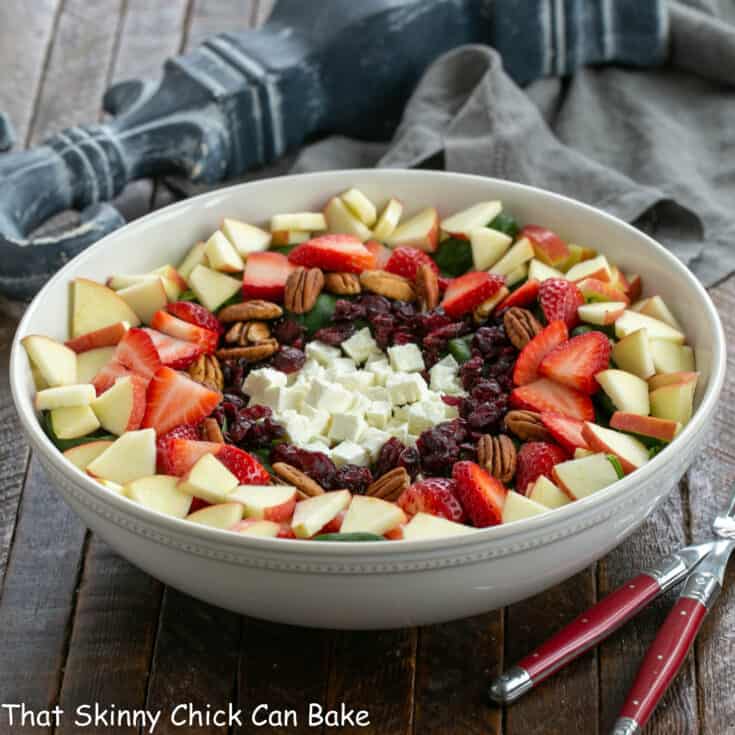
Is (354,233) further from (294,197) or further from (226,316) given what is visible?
(226,316)

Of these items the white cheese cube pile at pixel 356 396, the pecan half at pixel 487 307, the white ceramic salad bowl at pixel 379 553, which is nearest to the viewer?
the white ceramic salad bowl at pixel 379 553

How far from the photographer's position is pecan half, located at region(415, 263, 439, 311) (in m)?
1.90

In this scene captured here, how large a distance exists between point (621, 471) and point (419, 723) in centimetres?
39

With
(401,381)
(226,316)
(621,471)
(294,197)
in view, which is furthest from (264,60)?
(621,471)

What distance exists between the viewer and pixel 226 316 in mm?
1886

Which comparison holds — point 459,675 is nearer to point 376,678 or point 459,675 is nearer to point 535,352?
point 376,678

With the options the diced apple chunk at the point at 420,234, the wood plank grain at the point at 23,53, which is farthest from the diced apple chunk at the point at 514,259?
the wood plank grain at the point at 23,53

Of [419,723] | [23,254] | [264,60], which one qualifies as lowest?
[419,723]

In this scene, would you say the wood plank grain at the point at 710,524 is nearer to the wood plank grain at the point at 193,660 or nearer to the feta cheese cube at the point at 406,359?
the feta cheese cube at the point at 406,359

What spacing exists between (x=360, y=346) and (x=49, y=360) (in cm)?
44

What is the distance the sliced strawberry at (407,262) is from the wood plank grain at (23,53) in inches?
41.5

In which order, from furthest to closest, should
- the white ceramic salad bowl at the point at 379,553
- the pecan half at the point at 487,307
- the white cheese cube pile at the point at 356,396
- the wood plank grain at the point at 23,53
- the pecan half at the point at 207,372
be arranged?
1. the wood plank grain at the point at 23,53
2. the pecan half at the point at 487,307
3. the pecan half at the point at 207,372
4. the white cheese cube pile at the point at 356,396
5. the white ceramic salad bowl at the point at 379,553

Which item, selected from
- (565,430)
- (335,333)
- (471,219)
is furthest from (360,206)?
(565,430)

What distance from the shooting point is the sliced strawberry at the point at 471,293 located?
6.19ft
